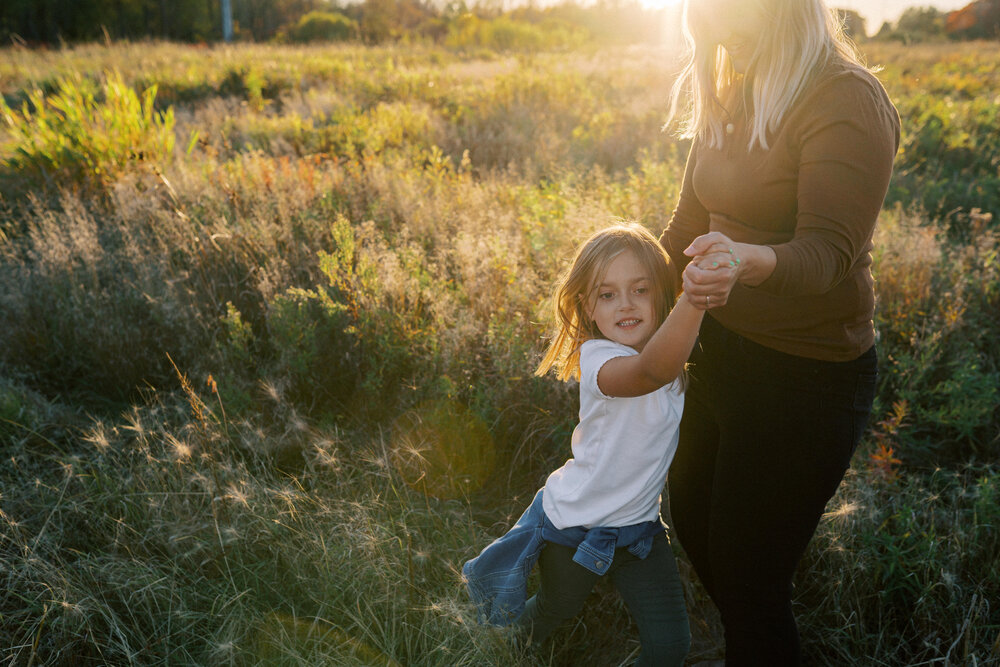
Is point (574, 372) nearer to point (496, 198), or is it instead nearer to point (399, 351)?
point (399, 351)

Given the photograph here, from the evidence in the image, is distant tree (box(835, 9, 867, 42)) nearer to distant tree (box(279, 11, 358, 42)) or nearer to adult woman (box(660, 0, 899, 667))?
adult woman (box(660, 0, 899, 667))

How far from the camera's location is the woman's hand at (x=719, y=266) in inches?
42.0

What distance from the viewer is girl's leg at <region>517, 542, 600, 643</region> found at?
1.75 meters

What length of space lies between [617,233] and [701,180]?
0.29 meters

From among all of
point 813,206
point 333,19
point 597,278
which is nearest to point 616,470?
point 597,278

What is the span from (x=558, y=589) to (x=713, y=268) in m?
1.14

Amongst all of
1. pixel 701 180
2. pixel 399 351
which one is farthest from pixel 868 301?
pixel 399 351

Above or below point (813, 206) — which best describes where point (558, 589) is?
below

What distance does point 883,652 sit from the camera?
211 centimetres

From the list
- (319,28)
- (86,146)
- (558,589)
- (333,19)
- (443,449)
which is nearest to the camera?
(558,589)

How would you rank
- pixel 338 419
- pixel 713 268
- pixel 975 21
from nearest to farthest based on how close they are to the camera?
pixel 713 268 → pixel 338 419 → pixel 975 21

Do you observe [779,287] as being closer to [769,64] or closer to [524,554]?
[769,64]

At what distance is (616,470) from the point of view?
65.9 inches

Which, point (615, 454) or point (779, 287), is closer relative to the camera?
point (779, 287)
